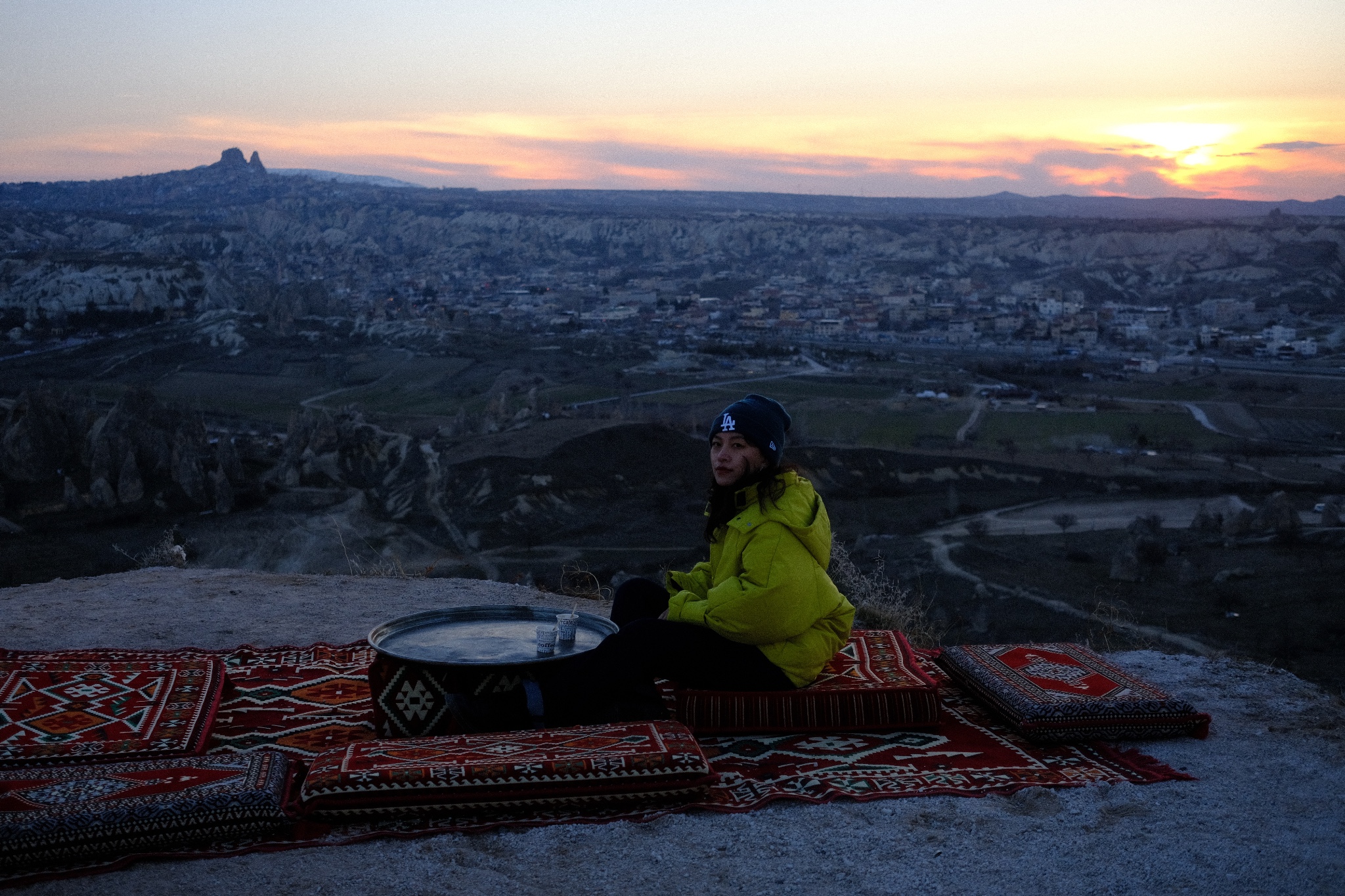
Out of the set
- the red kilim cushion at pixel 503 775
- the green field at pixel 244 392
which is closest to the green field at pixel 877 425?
the green field at pixel 244 392

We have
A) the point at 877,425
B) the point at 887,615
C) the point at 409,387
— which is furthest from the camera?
the point at 409,387

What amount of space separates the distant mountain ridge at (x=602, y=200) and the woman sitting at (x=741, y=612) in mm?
110405

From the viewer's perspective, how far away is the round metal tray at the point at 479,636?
11.5ft

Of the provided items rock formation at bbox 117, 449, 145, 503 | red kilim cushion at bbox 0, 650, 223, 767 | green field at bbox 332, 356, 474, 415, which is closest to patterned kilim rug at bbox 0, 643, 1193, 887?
red kilim cushion at bbox 0, 650, 223, 767

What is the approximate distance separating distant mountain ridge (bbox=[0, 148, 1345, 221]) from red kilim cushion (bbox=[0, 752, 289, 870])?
367 ft

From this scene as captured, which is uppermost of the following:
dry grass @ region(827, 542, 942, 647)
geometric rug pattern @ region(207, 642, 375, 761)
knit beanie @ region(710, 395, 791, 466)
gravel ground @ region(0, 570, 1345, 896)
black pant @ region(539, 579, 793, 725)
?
knit beanie @ region(710, 395, 791, 466)

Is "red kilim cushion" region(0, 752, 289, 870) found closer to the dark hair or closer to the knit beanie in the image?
the dark hair

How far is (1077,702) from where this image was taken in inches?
149

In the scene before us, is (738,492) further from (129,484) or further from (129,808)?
(129,484)

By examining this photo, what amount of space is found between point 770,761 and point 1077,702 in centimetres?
109

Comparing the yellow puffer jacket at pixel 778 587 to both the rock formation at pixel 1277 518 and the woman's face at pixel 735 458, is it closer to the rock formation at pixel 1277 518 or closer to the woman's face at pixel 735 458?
the woman's face at pixel 735 458

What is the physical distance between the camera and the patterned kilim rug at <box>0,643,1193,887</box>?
2918mm

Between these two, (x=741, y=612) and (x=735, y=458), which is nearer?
(x=741, y=612)

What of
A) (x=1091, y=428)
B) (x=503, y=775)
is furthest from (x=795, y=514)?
(x=1091, y=428)
